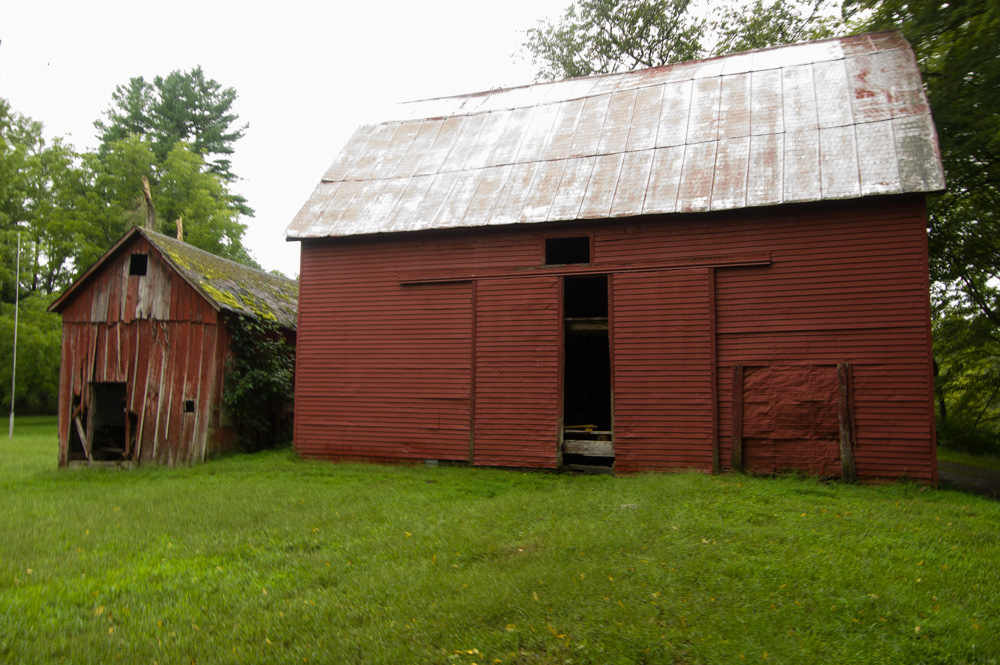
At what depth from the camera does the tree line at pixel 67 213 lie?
1203 inches

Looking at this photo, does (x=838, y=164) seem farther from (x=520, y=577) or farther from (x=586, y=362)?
(x=520, y=577)

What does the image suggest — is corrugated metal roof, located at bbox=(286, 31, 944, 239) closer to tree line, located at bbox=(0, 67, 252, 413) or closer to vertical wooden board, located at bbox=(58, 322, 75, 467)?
vertical wooden board, located at bbox=(58, 322, 75, 467)

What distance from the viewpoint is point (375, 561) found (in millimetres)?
7379

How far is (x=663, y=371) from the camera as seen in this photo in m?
12.3

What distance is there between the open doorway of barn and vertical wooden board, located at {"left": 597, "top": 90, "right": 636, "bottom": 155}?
40.5ft

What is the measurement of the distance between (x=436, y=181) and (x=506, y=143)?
2054mm

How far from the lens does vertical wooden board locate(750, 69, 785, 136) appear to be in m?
13.8

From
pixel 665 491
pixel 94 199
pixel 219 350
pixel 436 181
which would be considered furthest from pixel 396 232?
pixel 94 199

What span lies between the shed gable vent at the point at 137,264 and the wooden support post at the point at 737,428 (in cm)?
1331

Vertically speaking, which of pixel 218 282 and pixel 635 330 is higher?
pixel 218 282

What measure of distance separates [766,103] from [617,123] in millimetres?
3172

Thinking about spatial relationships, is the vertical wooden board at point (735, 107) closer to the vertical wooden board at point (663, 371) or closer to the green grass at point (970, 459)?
the vertical wooden board at point (663, 371)

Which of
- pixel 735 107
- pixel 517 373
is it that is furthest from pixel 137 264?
pixel 735 107

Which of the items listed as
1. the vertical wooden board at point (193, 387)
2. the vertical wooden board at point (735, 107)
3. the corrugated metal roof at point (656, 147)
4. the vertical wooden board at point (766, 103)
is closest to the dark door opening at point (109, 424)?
the vertical wooden board at point (193, 387)
